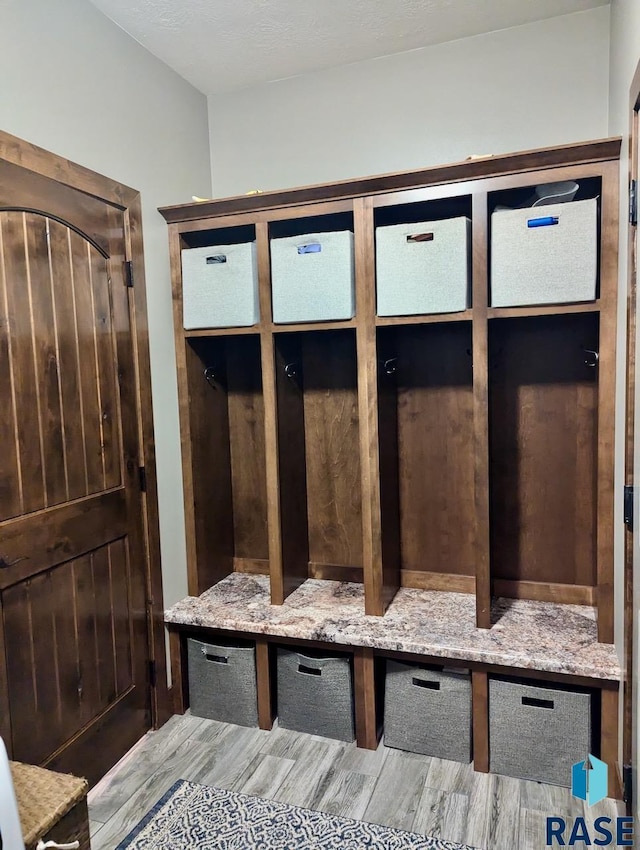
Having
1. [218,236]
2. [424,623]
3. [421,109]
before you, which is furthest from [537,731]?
[421,109]

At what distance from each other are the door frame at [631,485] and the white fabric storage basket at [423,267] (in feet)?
1.88

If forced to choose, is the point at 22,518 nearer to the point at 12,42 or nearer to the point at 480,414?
the point at 12,42

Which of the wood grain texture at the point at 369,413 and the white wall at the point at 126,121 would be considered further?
the wood grain texture at the point at 369,413

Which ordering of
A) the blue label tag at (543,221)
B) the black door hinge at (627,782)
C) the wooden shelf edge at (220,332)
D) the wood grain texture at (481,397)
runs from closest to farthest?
the black door hinge at (627,782), the blue label tag at (543,221), the wood grain texture at (481,397), the wooden shelf edge at (220,332)

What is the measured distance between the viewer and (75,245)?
2125 mm

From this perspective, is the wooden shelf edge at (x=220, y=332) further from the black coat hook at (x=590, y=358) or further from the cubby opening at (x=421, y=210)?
the black coat hook at (x=590, y=358)

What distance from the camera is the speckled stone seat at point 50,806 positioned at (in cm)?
132

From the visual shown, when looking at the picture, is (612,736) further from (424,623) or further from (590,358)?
(590,358)

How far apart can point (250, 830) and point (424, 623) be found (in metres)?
0.96

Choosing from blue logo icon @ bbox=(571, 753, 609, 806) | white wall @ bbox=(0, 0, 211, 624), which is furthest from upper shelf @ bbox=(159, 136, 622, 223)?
blue logo icon @ bbox=(571, 753, 609, 806)

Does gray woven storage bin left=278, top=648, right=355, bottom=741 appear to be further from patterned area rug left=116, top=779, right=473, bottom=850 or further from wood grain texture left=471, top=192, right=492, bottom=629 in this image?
wood grain texture left=471, top=192, right=492, bottom=629

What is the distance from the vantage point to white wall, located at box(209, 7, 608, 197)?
2.41 metres

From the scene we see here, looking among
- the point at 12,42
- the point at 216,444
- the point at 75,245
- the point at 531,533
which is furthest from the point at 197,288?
the point at 531,533

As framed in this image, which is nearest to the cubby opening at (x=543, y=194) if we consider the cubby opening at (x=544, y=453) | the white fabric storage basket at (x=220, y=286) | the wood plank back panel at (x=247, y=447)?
the cubby opening at (x=544, y=453)
